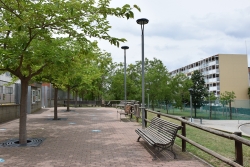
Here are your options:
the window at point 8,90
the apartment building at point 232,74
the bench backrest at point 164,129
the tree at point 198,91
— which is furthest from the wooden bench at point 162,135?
the apartment building at point 232,74

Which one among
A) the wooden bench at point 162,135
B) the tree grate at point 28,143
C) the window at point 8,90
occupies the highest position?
the window at point 8,90

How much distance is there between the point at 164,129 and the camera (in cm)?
657

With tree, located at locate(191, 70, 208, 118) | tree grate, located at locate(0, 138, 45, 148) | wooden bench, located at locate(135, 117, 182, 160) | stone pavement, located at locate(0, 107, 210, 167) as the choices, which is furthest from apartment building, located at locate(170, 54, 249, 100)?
tree grate, located at locate(0, 138, 45, 148)

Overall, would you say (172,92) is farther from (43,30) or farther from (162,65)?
(43,30)

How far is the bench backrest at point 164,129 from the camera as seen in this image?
19.4 ft

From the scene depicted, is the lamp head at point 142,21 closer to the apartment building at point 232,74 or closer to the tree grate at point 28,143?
the tree grate at point 28,143

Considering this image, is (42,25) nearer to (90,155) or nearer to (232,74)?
(90,155)

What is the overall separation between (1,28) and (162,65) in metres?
37.5

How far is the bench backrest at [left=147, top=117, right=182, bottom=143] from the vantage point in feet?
19.4

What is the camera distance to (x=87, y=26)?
24.8 feet

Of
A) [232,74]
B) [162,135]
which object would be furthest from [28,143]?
[232,74]

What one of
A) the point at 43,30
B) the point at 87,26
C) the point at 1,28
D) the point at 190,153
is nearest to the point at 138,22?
the point at 87,26

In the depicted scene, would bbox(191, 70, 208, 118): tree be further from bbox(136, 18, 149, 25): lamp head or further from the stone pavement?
the stone pavement

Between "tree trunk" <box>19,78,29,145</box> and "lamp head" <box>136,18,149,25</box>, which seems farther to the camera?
"lamp head" <box>136,18,149,25</box>
